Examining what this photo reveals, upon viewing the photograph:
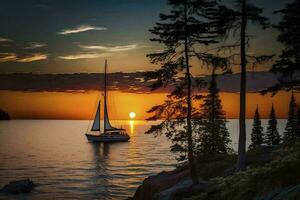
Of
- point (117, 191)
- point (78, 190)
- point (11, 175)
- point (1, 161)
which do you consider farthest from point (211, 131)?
point (1, 161)

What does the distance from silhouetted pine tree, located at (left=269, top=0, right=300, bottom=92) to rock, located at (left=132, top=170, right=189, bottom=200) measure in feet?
39.4

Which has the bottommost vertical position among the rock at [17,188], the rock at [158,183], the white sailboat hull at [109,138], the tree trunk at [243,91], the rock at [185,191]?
the white sailboat hull at [109,138]

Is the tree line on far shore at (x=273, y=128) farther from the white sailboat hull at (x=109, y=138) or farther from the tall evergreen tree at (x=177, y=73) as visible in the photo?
the white sailboat hull at (x=109, y=138)

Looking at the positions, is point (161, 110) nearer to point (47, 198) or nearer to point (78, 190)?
point (47, 198)

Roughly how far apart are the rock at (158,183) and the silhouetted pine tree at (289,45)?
12.0 m

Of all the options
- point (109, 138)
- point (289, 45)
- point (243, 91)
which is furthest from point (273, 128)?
point (109, 138)

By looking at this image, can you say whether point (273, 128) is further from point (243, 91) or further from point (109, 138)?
point (109, 138)

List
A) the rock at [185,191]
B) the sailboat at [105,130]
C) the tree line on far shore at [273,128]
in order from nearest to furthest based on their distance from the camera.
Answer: the rock at [185,191] → the tree line on far shore at [273,128] → the sailboat at [105,130]

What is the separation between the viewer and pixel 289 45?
117 ft

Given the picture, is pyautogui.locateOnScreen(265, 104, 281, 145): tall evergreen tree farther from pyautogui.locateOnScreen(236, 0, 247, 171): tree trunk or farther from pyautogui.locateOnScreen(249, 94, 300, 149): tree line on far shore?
pyautogui.locateOnScreen(236, 0, 247, 171): tree trunk

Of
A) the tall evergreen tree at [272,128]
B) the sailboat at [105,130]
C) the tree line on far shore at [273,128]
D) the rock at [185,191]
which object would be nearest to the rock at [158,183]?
the rock at [185,191]

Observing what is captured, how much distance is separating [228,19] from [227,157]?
1504 cm

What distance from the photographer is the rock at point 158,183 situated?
31.4 metres

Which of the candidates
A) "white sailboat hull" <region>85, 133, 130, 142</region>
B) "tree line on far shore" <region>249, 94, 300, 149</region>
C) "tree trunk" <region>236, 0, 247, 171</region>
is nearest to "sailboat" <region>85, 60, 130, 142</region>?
"white sailboat hull" <region>85, 133, 130, 142</region>
